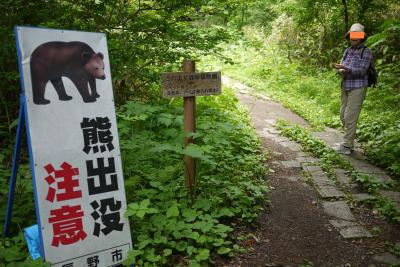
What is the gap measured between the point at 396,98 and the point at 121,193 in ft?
25.2

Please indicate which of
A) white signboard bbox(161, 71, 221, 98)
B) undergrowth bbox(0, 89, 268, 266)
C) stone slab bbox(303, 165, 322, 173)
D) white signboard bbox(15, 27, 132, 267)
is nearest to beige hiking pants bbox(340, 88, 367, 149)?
stone slab bbox(303, 165, 322, 173)

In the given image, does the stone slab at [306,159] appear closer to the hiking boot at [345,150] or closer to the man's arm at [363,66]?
the hiking boot at [345,150]

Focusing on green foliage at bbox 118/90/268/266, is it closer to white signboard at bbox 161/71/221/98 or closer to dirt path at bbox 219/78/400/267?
dirt path at bbox 219/78/400/267

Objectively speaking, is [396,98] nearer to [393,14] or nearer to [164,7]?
[393,14]

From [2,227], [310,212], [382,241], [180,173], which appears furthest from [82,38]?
[382,241]

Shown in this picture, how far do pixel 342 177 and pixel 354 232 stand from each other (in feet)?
5.22

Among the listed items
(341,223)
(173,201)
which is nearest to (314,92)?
(341,223)

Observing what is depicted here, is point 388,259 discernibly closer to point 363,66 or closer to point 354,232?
Result: point 354,232

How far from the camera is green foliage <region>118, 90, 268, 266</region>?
136 inches

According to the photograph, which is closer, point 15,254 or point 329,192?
point 15,254

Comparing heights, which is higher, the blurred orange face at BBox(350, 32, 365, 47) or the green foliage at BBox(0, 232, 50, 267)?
the blurred orange face at BBox(350, 32, 365, 47)

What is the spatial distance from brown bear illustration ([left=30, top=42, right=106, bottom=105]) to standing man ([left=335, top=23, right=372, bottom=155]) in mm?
4545

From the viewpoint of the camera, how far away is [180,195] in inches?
167

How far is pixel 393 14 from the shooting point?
11.5 m
